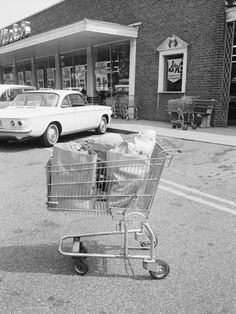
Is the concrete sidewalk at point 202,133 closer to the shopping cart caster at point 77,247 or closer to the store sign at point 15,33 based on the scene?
the shopping cart caster at point 77,247

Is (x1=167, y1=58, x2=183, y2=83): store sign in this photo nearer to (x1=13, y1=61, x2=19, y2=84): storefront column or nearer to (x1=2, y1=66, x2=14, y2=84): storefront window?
(x1=13, y1=61, x2=19, y2=84): storefront column

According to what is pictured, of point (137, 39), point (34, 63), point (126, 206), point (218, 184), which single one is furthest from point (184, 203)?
point (34, 63)

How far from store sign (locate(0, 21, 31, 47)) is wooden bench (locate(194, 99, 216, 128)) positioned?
14.2 meters

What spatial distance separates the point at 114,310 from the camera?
2473 millimetres

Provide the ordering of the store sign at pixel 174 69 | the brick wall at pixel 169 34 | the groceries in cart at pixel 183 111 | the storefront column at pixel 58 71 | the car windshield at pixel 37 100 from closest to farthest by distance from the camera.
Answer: the car windshield at pixel 37 100 < the groceries in cart at pixel 183 111 < the brick wall at pixel 169 34 < the store sign at pixel 174 69 < the storefront column at pixel 58 71

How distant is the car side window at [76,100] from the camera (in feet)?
32.0

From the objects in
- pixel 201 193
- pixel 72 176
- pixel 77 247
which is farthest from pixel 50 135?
pixel 72 176

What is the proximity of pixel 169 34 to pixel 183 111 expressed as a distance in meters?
3.71

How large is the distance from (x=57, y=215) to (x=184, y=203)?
1.86m

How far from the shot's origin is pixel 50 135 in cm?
896

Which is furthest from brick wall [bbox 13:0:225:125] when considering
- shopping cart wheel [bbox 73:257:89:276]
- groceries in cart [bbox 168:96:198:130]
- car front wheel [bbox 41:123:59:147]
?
shopping cart wheel [bbox 73:257:89:276]

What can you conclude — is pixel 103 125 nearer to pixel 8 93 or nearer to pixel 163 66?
pixel 8 93

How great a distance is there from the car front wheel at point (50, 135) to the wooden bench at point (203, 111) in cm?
551

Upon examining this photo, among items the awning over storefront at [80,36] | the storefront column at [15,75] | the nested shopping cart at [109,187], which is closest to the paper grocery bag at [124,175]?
the nested shopping cart at [109,187]
